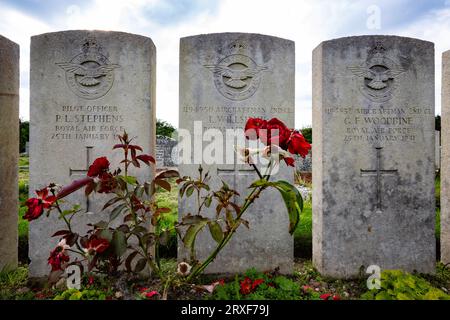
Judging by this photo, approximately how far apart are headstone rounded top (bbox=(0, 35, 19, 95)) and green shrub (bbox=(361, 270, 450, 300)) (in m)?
3.84

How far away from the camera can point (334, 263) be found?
3.26 m

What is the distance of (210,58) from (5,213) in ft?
8.67

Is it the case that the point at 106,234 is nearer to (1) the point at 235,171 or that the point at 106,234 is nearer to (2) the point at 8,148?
(1) the point at 235,171

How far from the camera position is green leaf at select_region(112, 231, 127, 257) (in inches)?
77.9

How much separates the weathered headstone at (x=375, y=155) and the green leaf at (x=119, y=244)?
2.07m

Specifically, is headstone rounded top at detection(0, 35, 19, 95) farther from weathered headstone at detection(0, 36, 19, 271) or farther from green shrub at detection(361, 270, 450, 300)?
green shrub at detection(361, 270, 450, 300)

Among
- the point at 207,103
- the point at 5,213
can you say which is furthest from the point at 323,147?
the point at 5,213

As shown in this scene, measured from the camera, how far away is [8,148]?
3270 mm

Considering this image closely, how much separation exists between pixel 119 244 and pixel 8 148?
7.01 ft

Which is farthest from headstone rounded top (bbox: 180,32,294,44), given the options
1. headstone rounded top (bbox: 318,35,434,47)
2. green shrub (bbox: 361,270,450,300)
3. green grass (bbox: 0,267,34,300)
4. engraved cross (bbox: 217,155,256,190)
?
green grass (bbox: 0,267,34,300)

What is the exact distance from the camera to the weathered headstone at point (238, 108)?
3246 mm

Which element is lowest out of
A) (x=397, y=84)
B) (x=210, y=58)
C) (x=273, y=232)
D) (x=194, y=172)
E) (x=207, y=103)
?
(x=273, y=232)
